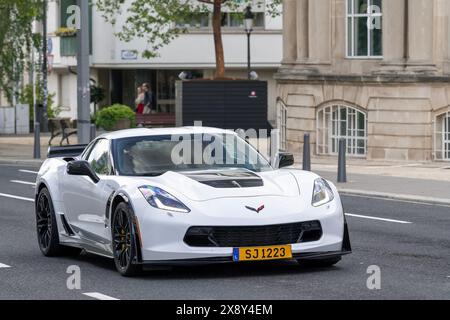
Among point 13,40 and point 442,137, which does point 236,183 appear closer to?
point 442,137

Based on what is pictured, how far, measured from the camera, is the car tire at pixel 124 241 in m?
13.2

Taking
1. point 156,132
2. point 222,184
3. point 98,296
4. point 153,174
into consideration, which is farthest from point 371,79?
point 98,296

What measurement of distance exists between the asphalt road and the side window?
0.92m

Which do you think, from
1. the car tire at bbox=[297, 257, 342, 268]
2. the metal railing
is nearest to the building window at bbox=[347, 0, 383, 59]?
the metal railing

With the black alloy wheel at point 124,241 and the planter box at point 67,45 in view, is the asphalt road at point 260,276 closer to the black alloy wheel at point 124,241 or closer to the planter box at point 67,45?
the black alloy wheel at point 124,241

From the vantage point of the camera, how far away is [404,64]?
113 feet

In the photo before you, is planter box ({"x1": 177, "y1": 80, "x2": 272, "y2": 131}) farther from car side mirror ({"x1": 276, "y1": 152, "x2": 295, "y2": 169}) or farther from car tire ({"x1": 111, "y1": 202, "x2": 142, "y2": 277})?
car tire ({"x1": 111, "y1": 202, "x2": 142, "y2": 277})

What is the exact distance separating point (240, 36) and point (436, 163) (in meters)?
34.5

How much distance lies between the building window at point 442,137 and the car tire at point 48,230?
739 inches

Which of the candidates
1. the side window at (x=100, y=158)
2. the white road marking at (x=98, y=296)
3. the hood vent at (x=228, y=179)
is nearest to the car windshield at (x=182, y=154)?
the side window at (x=100, y=158)

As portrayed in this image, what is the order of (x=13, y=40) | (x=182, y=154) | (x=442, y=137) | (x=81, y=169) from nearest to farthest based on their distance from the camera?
(x=81, y=169) < (x=182, y=154) < (x=442, y=137) < (x=13, y=40)

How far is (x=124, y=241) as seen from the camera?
1345cm

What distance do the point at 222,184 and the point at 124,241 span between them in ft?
3.29

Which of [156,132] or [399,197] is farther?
[399,197]
